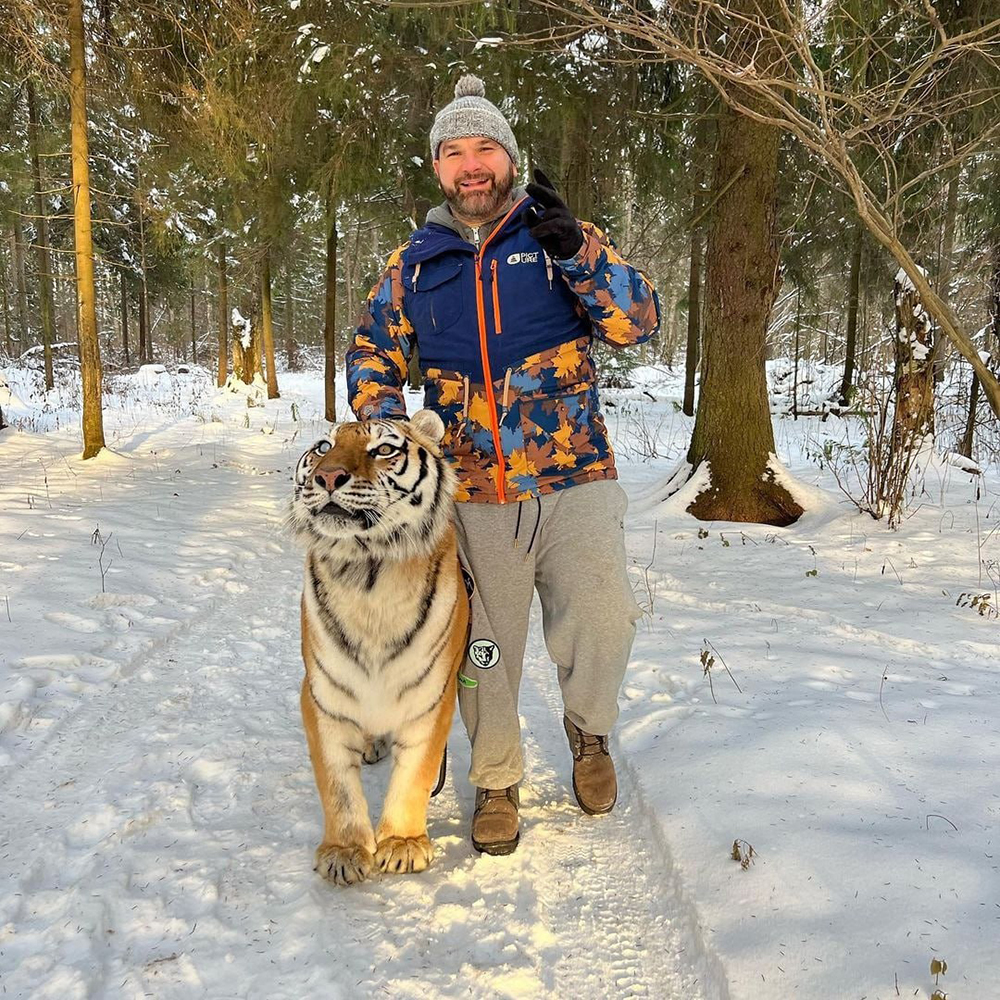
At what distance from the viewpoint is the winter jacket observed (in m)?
2.37

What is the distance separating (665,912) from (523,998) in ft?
1.75

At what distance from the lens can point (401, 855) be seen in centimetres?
214

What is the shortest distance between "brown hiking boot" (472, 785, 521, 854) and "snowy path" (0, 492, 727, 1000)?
4cm

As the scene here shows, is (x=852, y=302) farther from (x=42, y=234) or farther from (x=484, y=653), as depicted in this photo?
(x=42, y=234)

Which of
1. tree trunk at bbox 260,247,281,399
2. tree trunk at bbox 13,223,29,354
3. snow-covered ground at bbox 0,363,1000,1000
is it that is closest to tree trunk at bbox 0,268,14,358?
tree trunk at bbox 13,223,29,354

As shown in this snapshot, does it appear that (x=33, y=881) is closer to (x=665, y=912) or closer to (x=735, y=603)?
(x=665, y=912)

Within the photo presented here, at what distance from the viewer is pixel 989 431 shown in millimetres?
11047

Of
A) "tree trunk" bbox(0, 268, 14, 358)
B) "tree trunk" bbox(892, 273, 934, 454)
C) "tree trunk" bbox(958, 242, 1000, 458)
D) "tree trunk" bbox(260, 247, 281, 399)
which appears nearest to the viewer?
"tree trunk" bbox(892, 273, 934, 454)

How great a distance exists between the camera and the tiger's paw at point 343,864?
206 centimetres

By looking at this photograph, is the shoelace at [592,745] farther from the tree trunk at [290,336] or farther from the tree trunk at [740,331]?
the tree trunk at [290,336]

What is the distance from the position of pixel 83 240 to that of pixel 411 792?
878cm

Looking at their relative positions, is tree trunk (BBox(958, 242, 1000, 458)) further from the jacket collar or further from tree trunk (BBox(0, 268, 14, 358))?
tree trunk (BBox(0, 268, 14, 358))

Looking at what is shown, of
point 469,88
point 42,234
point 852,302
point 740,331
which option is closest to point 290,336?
point 42,234

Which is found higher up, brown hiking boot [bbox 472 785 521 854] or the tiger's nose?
the tiger's nose
